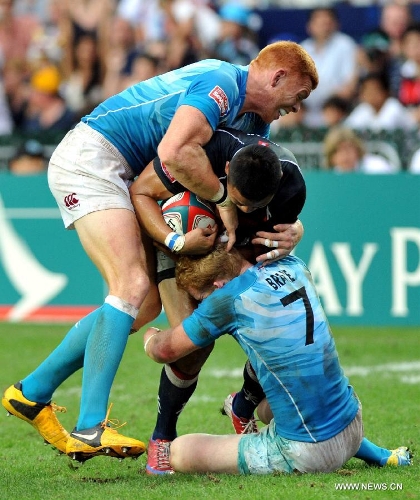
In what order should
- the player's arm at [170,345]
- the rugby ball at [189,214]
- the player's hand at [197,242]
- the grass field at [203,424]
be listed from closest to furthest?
1. the grass field at [203,424]
2. the player's arm at [170,345]
3. the player's hand at [197,242]
4. the rugby ball at [189,214]

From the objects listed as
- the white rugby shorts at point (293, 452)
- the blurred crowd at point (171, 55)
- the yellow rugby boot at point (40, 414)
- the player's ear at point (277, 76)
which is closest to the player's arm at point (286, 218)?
the player's ear at point (277, 76)

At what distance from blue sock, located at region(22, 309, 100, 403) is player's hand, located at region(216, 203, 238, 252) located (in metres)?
0.83

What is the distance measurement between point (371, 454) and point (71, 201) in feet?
6.36

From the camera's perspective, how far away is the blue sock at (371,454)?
16.5ft

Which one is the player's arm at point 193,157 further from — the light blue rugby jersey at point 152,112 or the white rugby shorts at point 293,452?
the white rugby shorts at point 293,452

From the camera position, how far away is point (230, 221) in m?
5.06

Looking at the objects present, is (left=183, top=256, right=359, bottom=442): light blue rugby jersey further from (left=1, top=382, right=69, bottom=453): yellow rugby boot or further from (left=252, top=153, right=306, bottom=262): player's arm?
(left=1, top=382, right=69, bottom=453): yellow rugby boot

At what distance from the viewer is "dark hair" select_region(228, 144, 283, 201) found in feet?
15.4

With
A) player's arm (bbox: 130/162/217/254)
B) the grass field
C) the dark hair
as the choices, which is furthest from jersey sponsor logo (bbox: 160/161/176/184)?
the grass field

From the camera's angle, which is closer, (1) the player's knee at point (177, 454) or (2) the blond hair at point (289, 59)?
(1) the player's knee at point (177, 454)

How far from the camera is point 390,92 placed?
12133 millimetres

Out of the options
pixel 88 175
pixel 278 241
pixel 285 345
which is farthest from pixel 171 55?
pixel 285 345

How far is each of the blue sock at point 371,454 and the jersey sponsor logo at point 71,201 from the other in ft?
6.03

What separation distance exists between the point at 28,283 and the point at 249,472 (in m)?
6.32
